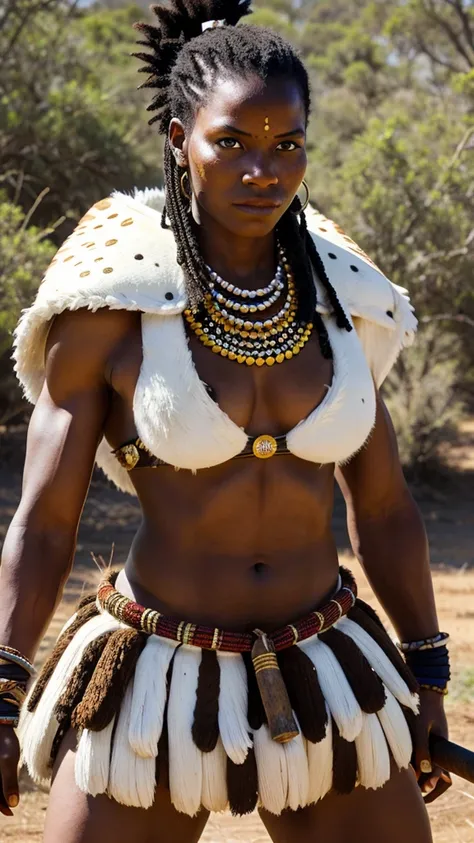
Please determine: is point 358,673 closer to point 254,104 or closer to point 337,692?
point 337,692

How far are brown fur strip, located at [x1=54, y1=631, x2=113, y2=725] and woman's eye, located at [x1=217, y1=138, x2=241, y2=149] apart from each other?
97cm

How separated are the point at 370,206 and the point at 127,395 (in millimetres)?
9229

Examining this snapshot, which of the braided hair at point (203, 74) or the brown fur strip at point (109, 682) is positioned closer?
the brown fur strip at point (109, 682)

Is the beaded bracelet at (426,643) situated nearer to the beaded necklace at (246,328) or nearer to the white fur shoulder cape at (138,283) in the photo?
the white fur shoulder cape at (138,283)

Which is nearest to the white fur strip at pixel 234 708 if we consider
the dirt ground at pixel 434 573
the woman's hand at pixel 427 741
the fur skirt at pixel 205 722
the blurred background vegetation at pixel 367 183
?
the fur skirt at pixel 205 722

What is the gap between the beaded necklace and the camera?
223 centimetres

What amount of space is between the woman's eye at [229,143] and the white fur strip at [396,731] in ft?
3.59

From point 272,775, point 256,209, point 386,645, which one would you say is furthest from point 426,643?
point 256,209

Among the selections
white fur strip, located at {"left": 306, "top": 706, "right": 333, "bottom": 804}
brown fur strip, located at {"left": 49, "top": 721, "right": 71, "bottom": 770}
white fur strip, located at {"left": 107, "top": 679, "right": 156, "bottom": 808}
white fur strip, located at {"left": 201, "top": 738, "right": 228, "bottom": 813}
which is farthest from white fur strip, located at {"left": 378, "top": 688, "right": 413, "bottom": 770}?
brown fur strip, located at {"left": 49, "top": 721, "right": 71, "bottom": 770}

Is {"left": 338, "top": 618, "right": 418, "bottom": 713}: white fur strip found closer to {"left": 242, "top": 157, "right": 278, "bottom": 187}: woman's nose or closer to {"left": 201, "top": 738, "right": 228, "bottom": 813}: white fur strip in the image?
{"left": 201, "top": 738, "right": 228, "bottom": 813}: white fur strip

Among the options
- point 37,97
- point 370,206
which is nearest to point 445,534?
point 370,206

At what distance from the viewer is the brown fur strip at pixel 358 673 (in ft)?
7.23

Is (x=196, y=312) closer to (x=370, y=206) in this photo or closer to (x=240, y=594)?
(x=240, y=594)

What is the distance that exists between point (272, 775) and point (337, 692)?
203 mm
